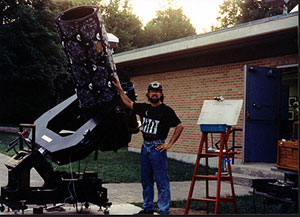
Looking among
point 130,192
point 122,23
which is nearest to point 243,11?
point 122,23

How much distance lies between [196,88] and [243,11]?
1881 cm

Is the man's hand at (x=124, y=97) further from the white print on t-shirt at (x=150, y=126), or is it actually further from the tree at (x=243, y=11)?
the tree at (x=243, y=11)

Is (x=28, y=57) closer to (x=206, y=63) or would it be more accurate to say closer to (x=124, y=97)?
(x=206, y=63)

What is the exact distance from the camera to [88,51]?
185 inches

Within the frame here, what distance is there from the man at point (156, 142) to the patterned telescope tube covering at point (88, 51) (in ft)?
1.16

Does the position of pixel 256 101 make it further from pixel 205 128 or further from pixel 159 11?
pixel 159 11

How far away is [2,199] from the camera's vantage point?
5.34 m

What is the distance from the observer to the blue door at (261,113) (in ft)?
32.0

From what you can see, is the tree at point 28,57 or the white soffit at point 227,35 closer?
the white soffit at point 227,35

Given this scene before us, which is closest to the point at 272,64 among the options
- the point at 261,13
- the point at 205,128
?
the point at 205,128

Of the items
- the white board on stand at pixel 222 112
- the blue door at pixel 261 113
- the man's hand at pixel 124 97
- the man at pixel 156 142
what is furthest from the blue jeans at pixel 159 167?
the blue door at pixel 261 113

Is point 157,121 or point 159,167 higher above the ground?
point 157,121

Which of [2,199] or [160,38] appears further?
[160,38]

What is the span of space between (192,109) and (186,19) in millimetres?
33962
